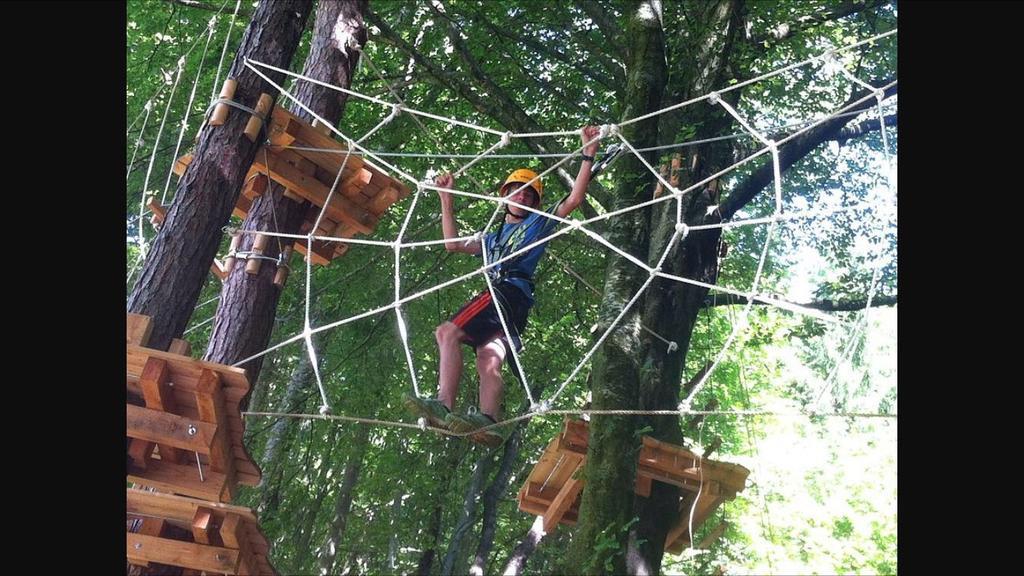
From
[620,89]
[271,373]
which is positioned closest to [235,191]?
[620,89]

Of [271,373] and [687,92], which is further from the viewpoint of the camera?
[271,373]

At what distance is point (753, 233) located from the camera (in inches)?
396

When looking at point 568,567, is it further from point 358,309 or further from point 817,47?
point 817,47

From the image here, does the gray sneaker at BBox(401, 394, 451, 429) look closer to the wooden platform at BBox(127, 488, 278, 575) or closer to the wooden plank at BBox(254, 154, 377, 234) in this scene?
the wooden platform at BBox(127, 488, 278, 575)

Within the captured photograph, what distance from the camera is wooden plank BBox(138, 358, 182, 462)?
147 inches

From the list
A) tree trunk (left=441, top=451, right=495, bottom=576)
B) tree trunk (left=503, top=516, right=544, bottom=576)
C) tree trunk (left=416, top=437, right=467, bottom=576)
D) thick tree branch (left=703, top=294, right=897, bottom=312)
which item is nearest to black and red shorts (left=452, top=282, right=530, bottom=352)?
thick tree branch (left=703, top=294, right=897, bottom=312)

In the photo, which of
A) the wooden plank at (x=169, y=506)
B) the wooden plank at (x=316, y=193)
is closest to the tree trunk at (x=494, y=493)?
the wooden plank at (x=316, y=193)

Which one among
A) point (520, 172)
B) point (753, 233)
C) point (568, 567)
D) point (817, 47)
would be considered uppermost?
point (817, 47)

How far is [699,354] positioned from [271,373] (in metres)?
4.31

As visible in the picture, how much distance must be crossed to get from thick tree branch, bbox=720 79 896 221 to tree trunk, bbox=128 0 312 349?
3414 millimetres

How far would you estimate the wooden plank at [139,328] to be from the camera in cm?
396

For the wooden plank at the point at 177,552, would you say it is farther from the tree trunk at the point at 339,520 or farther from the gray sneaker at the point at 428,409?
the tree trunk at the point at 339,520
